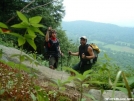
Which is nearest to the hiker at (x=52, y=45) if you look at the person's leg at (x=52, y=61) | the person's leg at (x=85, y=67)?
the person's leg at (x=52, y=61)

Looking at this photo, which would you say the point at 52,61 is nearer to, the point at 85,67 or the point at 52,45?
the point at 52,45

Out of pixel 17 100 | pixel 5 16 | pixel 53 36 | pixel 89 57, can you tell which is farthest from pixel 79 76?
pixel 5 16

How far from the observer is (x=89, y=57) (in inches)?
347

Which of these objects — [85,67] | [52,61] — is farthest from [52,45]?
[85,67]

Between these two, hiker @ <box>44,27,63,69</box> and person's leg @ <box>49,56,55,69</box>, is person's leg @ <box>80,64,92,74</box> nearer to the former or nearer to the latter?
hiker @ <box>44,27,63,69</box>

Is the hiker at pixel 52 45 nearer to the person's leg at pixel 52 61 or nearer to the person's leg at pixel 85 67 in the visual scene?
the person's leg at pixel 52 61

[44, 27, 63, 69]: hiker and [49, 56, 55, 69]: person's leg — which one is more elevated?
[44, 27, 63, 69]: hiker

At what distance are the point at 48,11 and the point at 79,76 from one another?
2850cm

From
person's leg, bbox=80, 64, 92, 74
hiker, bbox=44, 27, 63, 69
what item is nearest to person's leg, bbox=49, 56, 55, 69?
hiker, bbox=44, 27, 63, 69

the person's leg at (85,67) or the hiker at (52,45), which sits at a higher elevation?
the hiker at (52,45)

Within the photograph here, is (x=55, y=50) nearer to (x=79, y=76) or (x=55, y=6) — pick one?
(x=79, y=76)

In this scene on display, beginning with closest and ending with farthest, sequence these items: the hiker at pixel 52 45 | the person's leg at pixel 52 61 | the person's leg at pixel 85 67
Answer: the person's leg at pixel 85 67
the hiker at pixel 52 45
the person's leg at pixel 52 61

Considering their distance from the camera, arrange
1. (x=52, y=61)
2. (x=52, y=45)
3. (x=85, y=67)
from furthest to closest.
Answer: (x=52, y=61), (x=52, y=45), (x=85, y=67)

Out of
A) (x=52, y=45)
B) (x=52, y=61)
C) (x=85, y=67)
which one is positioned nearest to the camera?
(x=85, y=67)
